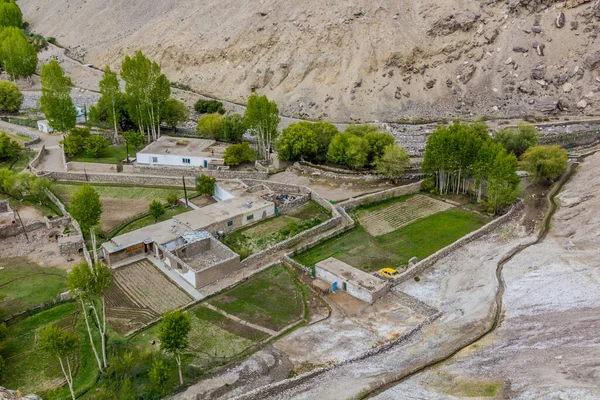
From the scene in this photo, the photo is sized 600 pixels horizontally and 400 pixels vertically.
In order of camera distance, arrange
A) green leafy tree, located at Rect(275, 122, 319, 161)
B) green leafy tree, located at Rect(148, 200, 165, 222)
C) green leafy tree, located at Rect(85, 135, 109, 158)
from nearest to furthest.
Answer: green leafy tree, located at Rect(148, 200, 165, 222) < green leafy tree, located at Rect(275, 122, 319, 161) < green leafy tree, located at Rect(85, 135, 109, 158)

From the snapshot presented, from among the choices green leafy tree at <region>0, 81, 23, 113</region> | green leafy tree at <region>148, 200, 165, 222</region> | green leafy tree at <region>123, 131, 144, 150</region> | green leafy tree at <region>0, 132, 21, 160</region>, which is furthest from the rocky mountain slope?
green leafy tree at <region>148, 200, 165, 222</region>

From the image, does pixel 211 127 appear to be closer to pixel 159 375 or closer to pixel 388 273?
pixel 388 273

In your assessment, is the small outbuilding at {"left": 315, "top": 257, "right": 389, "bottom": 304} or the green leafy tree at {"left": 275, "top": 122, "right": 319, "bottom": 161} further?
A: the green leafy tree at {"left": 275, "top": 122, "right": 319, "bottom": 161}

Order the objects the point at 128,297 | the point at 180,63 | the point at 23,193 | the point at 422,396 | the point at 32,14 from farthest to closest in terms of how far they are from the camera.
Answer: the point at 32,14
the point at 180,63
the point at 23,193
the point at 128,297
the point at 422,396

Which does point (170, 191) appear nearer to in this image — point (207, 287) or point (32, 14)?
point (207, 287)

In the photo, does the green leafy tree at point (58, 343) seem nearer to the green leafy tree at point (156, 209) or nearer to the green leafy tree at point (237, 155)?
the green leafy tree at point (156, 209)

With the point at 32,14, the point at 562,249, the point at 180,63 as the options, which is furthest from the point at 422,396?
the point at 32,14

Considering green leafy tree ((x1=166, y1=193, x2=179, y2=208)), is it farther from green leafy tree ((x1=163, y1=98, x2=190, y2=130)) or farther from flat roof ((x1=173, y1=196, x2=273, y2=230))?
green leafy tree ((x1=163, y1=98, x2=190, y2=130))
